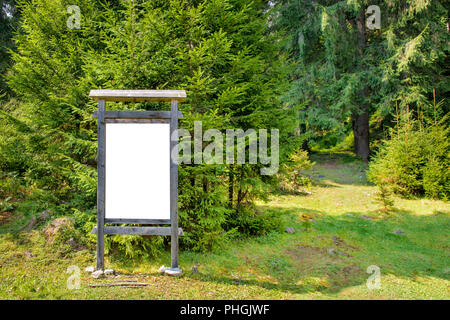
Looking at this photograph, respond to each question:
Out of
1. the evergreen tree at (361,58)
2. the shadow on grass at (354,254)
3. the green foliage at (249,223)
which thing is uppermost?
the evergreen tree at (361,58)

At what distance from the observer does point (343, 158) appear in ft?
54.4

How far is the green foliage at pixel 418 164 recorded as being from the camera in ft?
32.1

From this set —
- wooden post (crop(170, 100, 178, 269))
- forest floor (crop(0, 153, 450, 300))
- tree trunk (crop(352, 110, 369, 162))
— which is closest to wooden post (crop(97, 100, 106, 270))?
forest floor (crop(0, 153, 450, 300))

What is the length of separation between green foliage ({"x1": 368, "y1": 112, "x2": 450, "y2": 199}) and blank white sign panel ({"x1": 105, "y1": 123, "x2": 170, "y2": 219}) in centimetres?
830

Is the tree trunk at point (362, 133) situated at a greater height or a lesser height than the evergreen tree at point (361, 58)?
lesser

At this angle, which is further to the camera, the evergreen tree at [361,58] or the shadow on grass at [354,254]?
the evergreen tree at [361,58]

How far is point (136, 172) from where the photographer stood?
4.43 m

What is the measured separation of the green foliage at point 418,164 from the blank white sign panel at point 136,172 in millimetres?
8295

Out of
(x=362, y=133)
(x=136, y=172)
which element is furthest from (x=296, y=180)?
(x=136, y=172)

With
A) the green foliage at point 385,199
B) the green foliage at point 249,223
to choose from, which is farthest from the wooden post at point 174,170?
the green foliage at point 385,199

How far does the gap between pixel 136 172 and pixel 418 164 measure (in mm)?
10126

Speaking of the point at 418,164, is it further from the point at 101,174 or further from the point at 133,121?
the point at 101,174

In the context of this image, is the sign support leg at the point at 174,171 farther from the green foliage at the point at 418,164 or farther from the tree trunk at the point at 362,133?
the tree trunk at the point at 362,133
